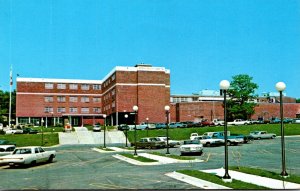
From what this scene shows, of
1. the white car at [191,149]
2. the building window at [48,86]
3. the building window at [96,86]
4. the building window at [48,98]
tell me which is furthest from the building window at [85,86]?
the white car at [191,149]

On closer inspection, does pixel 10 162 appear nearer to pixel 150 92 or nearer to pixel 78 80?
pixel 150 92

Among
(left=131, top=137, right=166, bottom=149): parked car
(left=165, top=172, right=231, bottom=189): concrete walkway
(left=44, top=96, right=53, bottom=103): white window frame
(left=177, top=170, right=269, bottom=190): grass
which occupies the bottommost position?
(left=131, top=137, right=166, bottom=149): parked car

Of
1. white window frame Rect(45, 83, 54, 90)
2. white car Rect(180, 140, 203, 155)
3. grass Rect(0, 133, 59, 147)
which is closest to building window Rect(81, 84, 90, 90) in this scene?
white window frame Rect(45, 83, 54, 90)

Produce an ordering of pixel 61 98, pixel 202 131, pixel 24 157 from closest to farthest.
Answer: pixel 24 157 < pixel 202 131 < pixel 61 98

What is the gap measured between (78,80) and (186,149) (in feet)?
244

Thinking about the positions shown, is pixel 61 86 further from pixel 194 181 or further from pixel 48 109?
pixel 194 181

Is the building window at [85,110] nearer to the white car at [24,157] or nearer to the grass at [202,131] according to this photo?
the grass at [202,131]

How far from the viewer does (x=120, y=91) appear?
83.2 m

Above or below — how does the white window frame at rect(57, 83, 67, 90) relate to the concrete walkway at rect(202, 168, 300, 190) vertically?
above

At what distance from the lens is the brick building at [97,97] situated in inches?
3285

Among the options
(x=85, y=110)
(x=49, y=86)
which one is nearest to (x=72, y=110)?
(x=85, y=110)

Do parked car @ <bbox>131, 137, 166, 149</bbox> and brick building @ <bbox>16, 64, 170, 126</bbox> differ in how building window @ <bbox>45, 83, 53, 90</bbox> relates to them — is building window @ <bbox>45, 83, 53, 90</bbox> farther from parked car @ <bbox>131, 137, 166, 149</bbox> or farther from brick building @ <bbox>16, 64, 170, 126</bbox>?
parked car @ <bbox>131, 137, 166, 149</bbox>

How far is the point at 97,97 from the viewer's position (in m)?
104

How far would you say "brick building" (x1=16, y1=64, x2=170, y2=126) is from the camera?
83.4 metres
